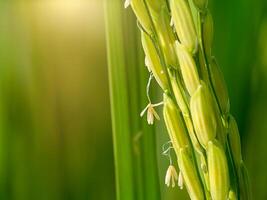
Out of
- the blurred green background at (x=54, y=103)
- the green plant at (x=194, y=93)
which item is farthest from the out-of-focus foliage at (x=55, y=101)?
the green plant at (x=194, y=93)

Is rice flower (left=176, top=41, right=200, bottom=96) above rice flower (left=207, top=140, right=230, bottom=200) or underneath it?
above

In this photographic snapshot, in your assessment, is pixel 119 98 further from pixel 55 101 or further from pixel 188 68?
pixel 188 68

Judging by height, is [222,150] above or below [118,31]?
below

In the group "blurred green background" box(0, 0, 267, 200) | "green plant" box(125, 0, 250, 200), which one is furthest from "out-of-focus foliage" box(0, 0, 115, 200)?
"green plant" box(125, 0, 250, 200)

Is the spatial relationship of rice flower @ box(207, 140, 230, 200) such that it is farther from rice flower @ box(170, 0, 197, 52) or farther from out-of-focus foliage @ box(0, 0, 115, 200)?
out-of-focus foliage @ box(0, 0, 115, 200)

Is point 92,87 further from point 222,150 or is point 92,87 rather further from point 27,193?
point 222,150

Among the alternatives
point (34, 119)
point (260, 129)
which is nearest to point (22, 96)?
point (34, 119)

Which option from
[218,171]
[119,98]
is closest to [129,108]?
[119,98]
